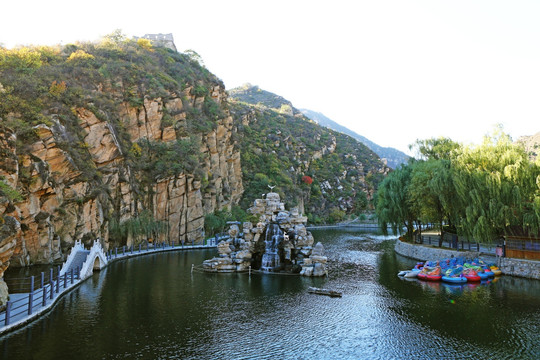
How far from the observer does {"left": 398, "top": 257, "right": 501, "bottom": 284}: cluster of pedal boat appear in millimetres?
27766

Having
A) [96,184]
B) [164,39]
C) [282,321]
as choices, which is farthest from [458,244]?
[164,39]

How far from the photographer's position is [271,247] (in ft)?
114

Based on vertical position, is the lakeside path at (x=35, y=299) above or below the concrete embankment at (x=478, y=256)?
above

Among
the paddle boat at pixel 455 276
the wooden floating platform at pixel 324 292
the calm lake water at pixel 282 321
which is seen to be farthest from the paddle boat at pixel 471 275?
the wooden floating platform at pixel 324 292

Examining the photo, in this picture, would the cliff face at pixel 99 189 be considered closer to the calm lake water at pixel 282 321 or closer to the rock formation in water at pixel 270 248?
the calm lake water at pixel 282 321

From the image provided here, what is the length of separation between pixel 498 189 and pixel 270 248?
19.4 meters

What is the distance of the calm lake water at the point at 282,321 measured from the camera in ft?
49.4

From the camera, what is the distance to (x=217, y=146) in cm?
6744

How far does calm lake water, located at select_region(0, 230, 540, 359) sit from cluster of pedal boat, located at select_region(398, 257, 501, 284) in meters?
1.10

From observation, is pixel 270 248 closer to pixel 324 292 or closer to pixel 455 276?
pixel 324 292

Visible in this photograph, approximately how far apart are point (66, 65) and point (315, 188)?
2745 inches

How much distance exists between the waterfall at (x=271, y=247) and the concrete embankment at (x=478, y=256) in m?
15.1

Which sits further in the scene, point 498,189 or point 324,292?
point 498,189

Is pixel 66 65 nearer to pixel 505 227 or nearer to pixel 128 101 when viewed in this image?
pixel 128 101
